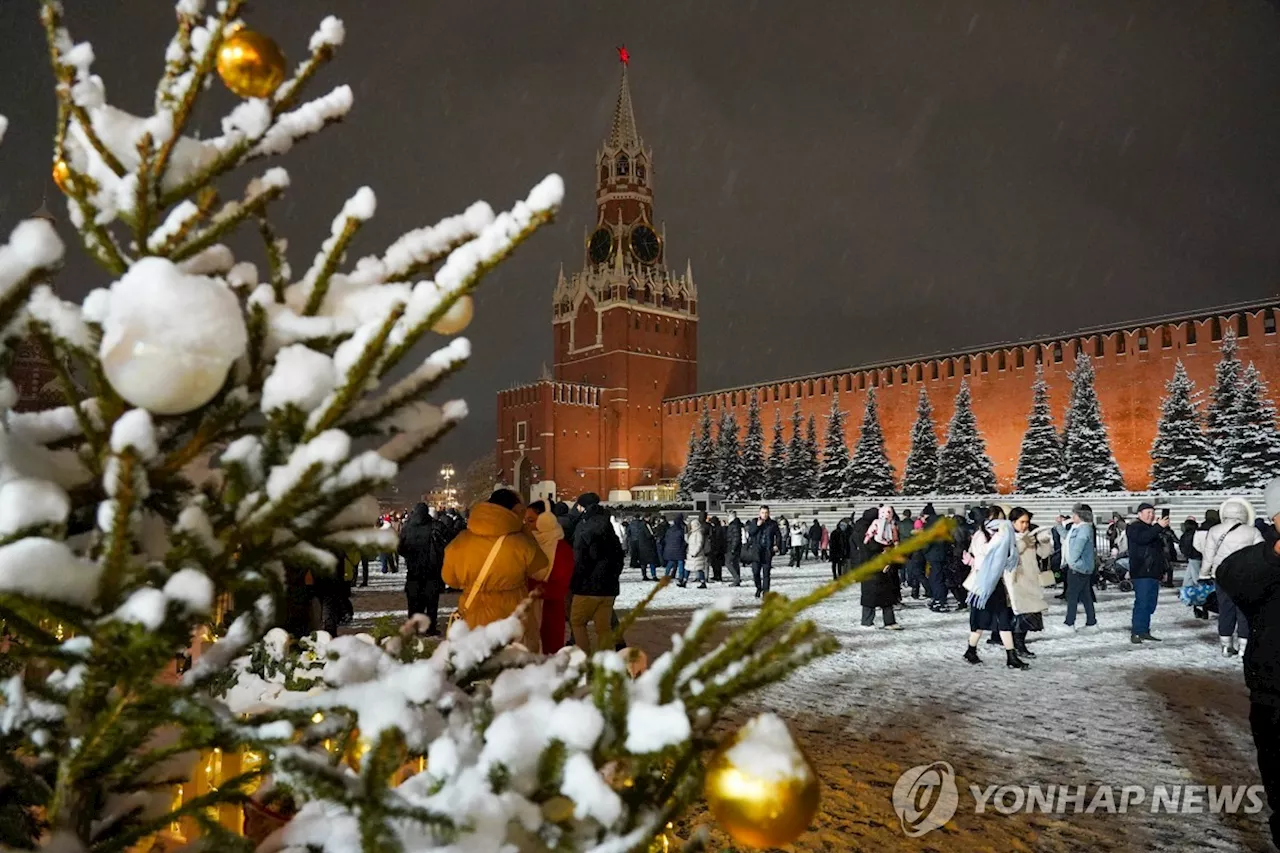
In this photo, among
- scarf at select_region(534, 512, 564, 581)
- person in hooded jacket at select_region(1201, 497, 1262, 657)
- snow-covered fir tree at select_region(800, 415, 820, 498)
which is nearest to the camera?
scarf at select_region(534, 512, 564, 581)

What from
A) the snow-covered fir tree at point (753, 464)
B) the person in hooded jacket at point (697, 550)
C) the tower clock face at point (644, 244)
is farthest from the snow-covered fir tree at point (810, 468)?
the person in hooded jacket at point (697, 550)

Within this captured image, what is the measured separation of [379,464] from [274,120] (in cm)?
40

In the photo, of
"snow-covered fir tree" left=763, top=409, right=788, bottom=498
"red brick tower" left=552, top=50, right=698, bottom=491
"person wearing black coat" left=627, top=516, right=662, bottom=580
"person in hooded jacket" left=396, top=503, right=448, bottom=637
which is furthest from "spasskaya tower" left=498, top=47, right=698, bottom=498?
"person in hooded jacket" left=396, top=503, right=448, bottom=637

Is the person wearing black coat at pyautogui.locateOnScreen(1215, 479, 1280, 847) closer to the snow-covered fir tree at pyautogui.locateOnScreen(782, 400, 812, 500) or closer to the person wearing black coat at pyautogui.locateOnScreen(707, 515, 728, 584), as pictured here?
the person wearing black coat at pyautogui.locateOnScreen(707, 515, 728, 584)

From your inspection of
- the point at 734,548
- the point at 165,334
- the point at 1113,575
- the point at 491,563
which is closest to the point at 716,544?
the point at 734,548

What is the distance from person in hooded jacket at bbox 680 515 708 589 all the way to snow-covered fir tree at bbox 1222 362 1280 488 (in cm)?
1758

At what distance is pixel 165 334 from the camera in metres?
0.64

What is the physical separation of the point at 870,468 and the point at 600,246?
28481 mm

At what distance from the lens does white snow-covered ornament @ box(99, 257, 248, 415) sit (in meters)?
0.63

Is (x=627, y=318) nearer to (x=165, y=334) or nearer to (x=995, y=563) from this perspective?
(x=995, y=563)

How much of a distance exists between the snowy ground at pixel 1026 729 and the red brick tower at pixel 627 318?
4334 cm

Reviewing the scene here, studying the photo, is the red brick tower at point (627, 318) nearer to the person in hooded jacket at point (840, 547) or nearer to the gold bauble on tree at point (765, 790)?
the person in hooded jacket at point (840, 547)

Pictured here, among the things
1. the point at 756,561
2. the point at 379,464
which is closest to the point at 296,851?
the point at 379,464

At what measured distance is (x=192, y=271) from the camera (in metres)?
0.89
